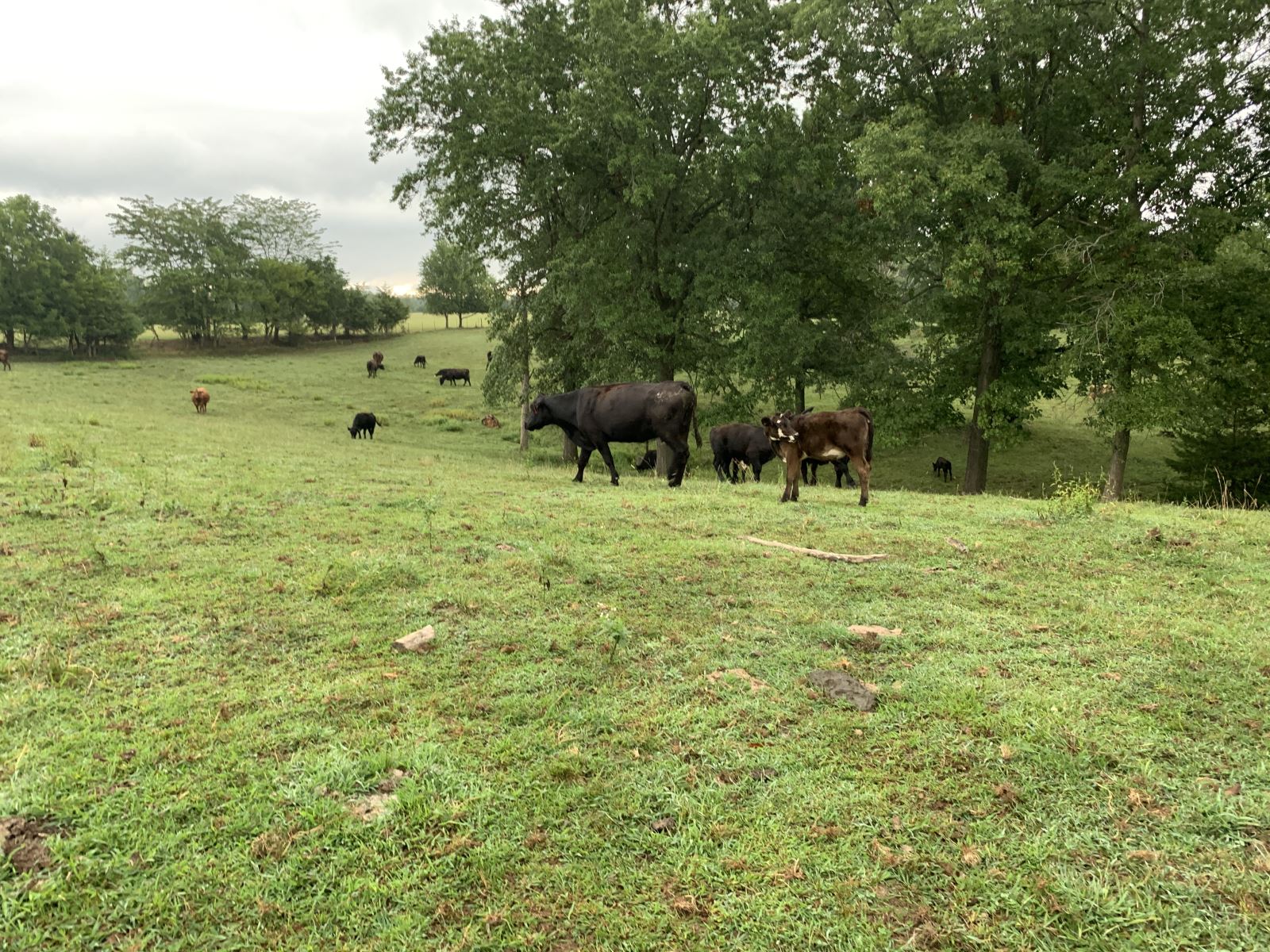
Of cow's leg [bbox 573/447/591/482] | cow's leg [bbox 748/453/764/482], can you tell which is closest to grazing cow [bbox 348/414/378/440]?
cow's leg [bbox 573/447/591/482]

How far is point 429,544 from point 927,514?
793 cm

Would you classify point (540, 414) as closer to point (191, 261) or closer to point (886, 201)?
point (886, 201)

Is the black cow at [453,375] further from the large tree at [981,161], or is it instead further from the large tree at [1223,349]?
the large tree at [1223,349]

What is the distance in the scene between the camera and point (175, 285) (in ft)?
186

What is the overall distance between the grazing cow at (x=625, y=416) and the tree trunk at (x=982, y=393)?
12404 mm

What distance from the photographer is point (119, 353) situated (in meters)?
52.3

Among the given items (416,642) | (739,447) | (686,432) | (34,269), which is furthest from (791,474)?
(34,269)

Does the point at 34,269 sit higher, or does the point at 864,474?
the point at 34,269

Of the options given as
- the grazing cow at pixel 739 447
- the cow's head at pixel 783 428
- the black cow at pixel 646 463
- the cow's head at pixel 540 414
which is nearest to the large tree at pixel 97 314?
the black cow at pixel 646 463

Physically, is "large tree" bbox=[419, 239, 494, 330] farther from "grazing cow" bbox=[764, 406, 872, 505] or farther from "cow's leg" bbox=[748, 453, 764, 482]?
"grazing cow" bbox=[764, 406, 872, 505]

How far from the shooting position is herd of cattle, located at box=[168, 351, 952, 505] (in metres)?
11.0

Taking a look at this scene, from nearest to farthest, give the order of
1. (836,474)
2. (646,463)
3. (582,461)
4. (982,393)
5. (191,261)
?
1. (582,461)
2. (836,474)
3. (982,393)
4. (646,463)
5. (191,261)

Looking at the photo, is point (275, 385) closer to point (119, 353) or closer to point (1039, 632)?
point (119, 353)

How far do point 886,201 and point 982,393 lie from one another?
771 centimetres
